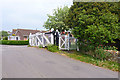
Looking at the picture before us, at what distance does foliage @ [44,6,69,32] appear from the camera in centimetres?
1861

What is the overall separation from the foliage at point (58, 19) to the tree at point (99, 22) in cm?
1022

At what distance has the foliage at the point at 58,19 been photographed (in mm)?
18609

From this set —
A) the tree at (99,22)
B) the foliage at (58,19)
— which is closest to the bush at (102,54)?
the tree at (99,22)

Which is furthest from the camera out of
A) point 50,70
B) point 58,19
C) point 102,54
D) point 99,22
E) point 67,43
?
point 58,19

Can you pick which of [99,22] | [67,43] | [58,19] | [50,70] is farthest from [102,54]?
[58,19]

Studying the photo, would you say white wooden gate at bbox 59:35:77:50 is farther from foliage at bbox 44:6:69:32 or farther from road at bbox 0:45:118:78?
foliage at bbox 44:6:69:32

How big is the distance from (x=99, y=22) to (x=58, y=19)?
40.0 feet

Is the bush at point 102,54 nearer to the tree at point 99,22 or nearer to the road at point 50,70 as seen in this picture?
the tree at point 99,22

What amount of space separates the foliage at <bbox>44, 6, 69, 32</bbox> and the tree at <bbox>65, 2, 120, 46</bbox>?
1022 cm

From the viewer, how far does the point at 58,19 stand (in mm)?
19250

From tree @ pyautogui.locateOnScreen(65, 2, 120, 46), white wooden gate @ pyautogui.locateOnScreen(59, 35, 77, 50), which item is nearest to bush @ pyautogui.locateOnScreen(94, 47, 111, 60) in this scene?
tree @ pyautogui.locateOnScreen(65, 2, 120, 46)

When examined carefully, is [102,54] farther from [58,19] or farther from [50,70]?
[58,19]

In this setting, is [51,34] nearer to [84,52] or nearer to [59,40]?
[59,40]

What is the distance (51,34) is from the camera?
11.6 m
